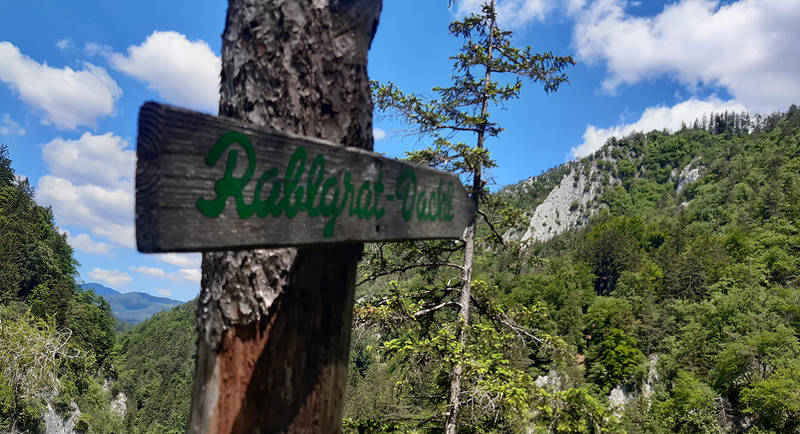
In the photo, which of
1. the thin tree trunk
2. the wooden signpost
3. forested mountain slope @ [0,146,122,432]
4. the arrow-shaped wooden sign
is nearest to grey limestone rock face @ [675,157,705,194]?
the thin tree trunk

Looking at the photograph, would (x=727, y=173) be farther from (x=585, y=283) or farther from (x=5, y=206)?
(x=5, y=206)

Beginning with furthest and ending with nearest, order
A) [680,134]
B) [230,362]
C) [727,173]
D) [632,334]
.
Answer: [680,134]
[727,173]
[632,334]
[230,362]

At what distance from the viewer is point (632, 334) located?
42.1m

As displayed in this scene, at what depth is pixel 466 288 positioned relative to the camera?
672 cm

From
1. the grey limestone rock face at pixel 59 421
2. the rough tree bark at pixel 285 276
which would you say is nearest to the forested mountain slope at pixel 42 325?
the grey limestone rock face at pixel 59 421

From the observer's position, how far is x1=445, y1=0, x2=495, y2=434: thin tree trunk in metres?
5.90

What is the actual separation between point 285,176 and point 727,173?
11151cm

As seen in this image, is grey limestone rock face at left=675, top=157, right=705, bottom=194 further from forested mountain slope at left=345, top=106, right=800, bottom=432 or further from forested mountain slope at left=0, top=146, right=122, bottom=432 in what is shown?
forested mountain slope at left=0, top=146, right=122, bottom=432

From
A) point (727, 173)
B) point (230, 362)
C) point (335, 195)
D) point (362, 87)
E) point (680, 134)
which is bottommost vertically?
point (230, 362)

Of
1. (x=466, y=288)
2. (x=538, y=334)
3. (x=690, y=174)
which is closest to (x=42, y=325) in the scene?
(x=466, y=288)

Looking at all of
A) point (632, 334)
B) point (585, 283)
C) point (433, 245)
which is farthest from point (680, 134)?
point (433, 245)

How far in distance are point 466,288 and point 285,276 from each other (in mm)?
5742

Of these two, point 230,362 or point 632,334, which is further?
point 632,334

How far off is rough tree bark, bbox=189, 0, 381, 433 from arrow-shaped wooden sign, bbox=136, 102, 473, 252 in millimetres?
249
